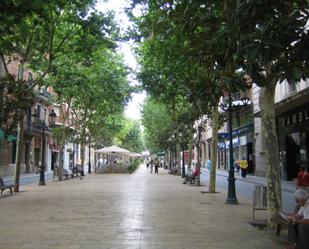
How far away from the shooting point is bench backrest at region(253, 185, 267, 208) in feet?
37.6

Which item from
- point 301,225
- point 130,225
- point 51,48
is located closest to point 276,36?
point 301,225

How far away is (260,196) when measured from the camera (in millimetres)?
11578

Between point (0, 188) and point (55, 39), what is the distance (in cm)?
748

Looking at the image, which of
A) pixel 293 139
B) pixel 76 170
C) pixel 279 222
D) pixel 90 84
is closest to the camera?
pixel 279 222

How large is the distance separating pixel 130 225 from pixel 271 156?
3570 mm

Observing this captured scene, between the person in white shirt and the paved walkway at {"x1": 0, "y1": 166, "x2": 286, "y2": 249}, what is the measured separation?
1.02 meters

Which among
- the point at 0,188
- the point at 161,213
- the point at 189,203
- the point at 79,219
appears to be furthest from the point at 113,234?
the point at 0,188

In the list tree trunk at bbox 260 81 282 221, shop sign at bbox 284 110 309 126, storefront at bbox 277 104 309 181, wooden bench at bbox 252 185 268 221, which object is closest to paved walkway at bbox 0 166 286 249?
wooden bench at bbox 252 185 268 221

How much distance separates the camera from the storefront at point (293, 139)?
87.6ft

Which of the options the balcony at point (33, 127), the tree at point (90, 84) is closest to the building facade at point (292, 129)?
the tree at point (90, 84)

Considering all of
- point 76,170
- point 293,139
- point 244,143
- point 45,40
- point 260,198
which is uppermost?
point 45,40

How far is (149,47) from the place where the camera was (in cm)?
2012

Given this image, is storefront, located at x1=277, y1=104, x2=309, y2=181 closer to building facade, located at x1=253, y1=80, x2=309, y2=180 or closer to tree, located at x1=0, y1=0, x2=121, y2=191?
building facade, located at x1=253, y1=80, x2=309, y2=180

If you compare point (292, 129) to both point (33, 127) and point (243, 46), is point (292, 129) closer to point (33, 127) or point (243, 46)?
point (243, 46)
